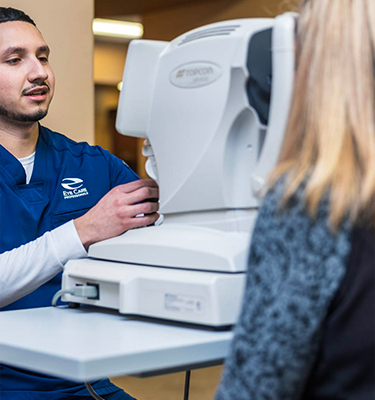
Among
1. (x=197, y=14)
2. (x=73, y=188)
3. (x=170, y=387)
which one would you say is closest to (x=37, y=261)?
(x=73, y=188)

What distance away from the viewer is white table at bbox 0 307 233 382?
81 centimetres

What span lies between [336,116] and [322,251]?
15cm

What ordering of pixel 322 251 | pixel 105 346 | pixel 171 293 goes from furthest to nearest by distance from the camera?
pixel 171 293 → pixel 105 346 → pixel 322 251

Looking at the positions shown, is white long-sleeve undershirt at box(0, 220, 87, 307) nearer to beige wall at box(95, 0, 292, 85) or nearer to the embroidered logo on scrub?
the embroidered logo on scrub

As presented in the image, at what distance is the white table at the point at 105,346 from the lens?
806 millimetres

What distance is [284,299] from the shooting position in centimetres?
70

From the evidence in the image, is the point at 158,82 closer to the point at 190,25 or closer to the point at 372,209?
the point at 372,209

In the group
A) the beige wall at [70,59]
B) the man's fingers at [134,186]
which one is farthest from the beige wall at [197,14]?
the man's fingers at [134,186]

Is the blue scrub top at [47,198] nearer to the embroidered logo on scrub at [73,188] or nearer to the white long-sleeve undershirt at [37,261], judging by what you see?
the embroidered logo on scrub at [73,188]

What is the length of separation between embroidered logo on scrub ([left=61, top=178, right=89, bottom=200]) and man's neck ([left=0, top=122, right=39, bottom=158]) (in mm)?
138

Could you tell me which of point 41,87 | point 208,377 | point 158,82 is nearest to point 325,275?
point 158,82

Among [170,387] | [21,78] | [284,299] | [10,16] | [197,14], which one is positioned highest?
[197,14]

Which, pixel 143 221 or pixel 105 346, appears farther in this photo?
pixel 143 221

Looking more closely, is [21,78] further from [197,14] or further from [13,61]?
[197,14]
